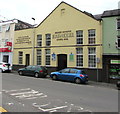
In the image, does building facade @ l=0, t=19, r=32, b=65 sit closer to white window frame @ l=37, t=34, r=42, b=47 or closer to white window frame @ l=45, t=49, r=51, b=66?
white window frame @ l=37, t=34, r=42, b=47

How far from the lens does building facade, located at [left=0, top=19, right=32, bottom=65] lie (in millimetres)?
28234

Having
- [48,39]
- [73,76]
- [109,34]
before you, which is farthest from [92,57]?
[48,39]

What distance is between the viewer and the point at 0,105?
6.82 metres

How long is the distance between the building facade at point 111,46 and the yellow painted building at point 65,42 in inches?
29.3

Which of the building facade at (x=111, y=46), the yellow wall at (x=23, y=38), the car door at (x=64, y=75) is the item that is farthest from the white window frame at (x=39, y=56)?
the building facade at (x=111, y=46)

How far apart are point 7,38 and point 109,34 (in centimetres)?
1961

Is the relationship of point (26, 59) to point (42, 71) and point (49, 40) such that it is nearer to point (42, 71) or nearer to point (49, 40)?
point (49, 40)

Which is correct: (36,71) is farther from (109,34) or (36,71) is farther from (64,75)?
(109,34)

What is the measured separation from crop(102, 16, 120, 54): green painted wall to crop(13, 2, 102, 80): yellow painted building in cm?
63

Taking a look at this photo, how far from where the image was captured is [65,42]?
21.8 meters

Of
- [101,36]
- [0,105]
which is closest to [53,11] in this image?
[101,36]

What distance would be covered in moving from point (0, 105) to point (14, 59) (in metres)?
21.5

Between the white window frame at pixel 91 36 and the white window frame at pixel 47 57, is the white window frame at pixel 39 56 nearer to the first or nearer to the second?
the white window frame at pixel 47 57

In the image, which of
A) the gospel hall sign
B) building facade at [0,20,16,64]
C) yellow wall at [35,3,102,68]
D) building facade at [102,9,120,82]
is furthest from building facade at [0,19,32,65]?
building facade at [102,9,120,82]
